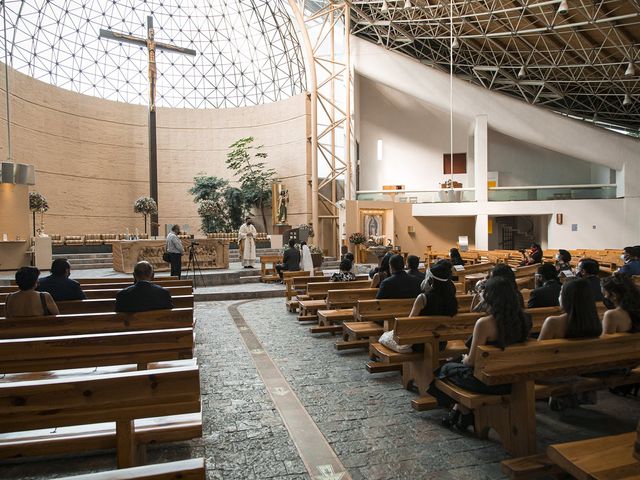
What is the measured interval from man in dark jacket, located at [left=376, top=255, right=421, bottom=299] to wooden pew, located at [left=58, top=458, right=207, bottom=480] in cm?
369

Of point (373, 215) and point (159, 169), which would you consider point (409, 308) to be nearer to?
point (373, 215)

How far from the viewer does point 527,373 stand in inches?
109

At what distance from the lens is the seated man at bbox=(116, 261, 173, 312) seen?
4238 millimetres

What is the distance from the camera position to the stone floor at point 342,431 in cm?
279

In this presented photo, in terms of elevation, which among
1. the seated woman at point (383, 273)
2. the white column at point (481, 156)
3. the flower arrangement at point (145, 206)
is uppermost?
the white column at point (481, 156)

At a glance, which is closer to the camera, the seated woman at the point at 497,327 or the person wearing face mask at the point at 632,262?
the seated woman at the point at 497,327

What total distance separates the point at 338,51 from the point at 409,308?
60.9 ft

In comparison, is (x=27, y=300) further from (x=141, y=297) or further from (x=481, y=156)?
(x=481, y=156)

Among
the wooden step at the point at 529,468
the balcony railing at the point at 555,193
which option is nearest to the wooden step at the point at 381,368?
the wooden step at the point at 529,468

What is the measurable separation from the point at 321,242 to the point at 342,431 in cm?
1815

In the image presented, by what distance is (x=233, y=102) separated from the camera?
88.2 feet

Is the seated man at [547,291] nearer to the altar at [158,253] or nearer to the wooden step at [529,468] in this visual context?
the wooden step at [529,468]

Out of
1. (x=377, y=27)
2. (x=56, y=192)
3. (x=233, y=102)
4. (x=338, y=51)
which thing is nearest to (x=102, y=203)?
(x=56, y=192)

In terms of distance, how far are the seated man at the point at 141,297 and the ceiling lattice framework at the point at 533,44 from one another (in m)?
12.3
